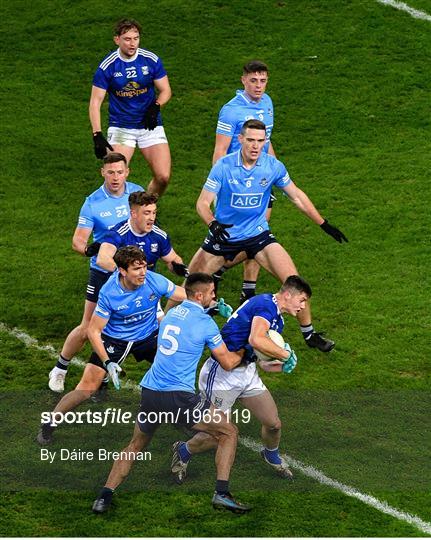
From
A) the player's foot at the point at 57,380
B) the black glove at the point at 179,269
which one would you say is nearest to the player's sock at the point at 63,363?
the player's foot at the point at 57,380

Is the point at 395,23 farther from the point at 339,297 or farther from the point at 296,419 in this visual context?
the point at 296,419

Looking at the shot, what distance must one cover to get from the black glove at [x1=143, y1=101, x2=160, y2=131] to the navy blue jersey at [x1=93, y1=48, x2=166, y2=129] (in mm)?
109

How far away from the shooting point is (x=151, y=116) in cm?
1427

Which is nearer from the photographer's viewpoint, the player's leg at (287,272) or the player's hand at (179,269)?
the player's hand at (179,269)

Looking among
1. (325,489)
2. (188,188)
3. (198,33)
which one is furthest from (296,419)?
(198,33)

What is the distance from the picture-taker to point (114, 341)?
1113 cm

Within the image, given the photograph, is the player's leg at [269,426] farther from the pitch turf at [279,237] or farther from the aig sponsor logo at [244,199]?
the aig sponsor logo at [244,199]

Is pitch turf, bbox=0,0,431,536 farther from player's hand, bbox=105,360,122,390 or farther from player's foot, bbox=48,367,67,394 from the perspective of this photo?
player's hand, bbox=105,360,122,390


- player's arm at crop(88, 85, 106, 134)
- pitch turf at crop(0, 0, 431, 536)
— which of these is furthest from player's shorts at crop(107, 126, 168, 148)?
pitch turf at crop(0, 0, 431, 536)

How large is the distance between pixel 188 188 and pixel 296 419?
5.58m

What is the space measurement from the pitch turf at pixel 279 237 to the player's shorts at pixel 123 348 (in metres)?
0.76

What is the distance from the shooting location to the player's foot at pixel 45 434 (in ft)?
36.9

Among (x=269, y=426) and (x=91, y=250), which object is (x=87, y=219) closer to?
(x=91, y=250)

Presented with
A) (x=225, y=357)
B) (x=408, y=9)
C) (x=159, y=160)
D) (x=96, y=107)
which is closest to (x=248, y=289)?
(x=159, y=160)
